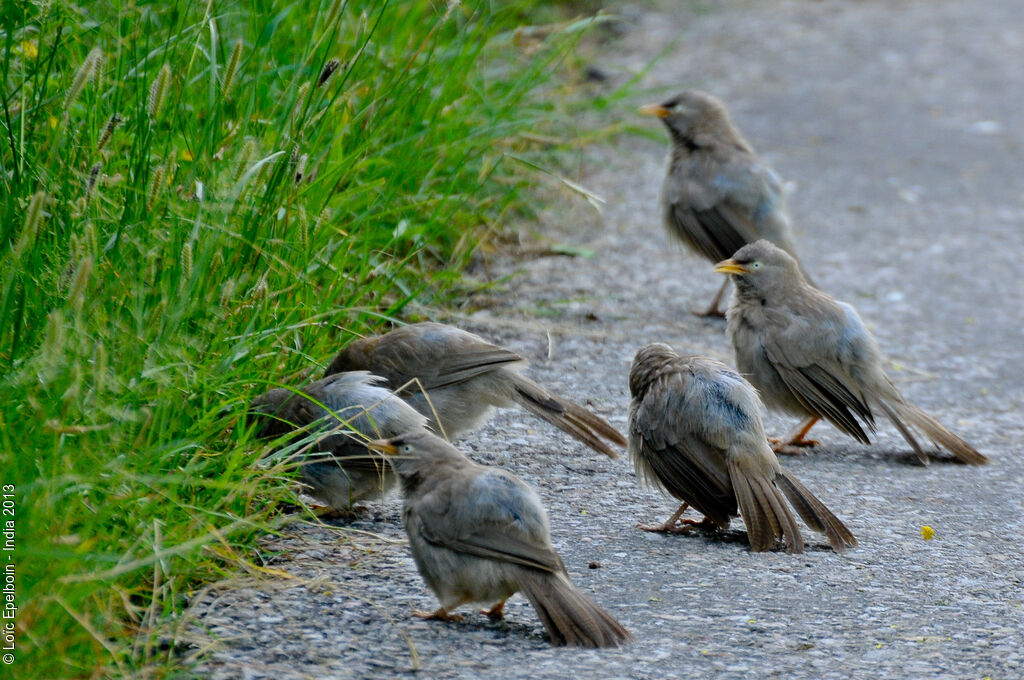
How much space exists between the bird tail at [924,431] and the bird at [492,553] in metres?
2.48

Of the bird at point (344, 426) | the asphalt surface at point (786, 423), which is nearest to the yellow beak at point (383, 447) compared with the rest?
the bird at point (344, 426)

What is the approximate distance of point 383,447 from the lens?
176 inches

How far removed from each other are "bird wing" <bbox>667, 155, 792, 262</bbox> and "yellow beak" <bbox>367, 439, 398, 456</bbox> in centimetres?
399

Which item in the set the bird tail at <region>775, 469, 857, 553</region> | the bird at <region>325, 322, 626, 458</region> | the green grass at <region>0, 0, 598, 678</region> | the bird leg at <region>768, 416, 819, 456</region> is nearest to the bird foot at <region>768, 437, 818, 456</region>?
the bird leg at <region>768, 416, 819, 456</region>

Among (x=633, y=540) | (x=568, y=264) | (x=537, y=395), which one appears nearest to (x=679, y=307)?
(x=568, y=264)

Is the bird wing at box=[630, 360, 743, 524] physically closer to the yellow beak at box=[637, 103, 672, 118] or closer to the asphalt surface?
the asphalt surface

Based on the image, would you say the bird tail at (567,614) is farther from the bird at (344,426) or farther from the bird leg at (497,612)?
the bird at (344,426)

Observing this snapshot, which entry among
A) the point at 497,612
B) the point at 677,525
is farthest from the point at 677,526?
the point at 497,612

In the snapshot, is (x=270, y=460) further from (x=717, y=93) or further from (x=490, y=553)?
(x=717, y=93)

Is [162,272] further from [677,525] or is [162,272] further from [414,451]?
[677,525]

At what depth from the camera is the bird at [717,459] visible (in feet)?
15.6

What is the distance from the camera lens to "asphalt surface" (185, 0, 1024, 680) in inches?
154

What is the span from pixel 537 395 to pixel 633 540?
0.94 meters

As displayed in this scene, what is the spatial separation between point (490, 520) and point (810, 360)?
2.63 m
